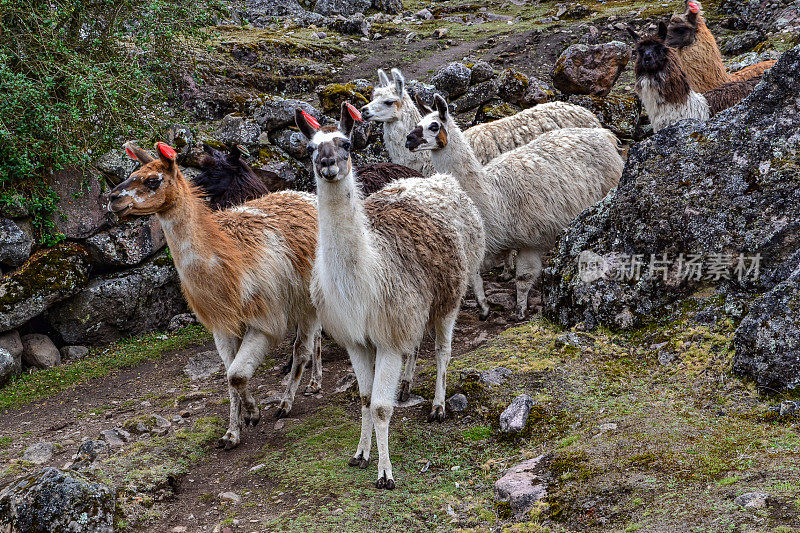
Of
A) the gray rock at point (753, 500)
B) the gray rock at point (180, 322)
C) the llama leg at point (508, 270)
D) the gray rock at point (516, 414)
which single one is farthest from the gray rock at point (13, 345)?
the gray rock at point (753, 500)

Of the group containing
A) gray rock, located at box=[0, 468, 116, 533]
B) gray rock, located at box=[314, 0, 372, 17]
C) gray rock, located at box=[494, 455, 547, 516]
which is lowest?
gray rock, located at box=[494, 455, 547, 516]

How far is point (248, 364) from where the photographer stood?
574cm

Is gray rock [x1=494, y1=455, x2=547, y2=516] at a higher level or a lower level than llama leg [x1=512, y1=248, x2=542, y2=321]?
lower

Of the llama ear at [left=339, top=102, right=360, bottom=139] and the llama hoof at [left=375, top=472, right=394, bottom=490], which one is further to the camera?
the llama ear at [left=339, top=102, right=360, bottom=139]

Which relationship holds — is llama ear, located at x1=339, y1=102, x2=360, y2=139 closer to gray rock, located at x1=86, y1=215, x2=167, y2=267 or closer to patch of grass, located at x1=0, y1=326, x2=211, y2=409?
patch of grass, located at x1=0, y1=326, x2=211, y2=409

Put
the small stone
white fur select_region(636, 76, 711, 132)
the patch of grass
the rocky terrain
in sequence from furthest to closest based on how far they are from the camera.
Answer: white fur select_region(636, 76, 711, 132) → the patch of grass → the small stone → the rocky terrain

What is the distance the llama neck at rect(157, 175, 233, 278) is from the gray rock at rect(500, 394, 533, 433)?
2.58 m

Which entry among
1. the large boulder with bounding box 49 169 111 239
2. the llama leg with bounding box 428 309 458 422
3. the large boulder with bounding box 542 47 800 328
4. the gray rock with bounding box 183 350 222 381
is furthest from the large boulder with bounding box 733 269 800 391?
the large boulder with bounding box 49 169 111 239

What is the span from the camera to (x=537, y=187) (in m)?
8.23

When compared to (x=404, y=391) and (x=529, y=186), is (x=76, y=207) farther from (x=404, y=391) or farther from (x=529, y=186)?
(x=529, y=186)

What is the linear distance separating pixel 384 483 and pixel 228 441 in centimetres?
174

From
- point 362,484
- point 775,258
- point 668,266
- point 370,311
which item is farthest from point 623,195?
point 362,484

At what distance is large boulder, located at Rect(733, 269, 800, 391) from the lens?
4250mm

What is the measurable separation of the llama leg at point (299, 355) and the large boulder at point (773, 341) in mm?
3674
